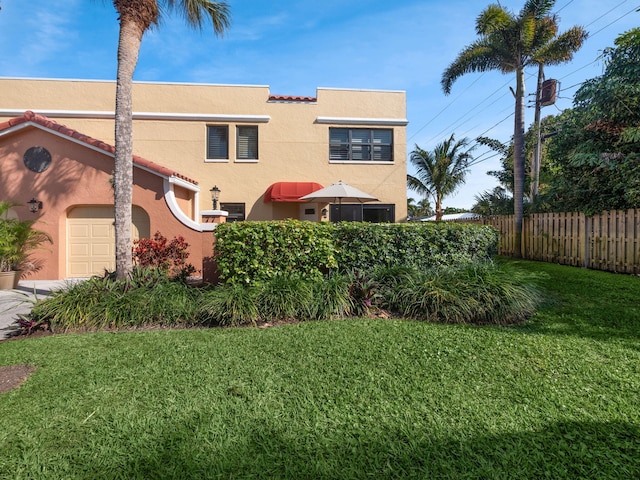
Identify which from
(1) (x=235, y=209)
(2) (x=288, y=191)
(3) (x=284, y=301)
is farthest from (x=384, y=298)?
(1) (x=235, y=209)

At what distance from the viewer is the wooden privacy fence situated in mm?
9820

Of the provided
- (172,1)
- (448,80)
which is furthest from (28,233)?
(448,80)

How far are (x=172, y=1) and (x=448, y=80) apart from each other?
12.1 meters

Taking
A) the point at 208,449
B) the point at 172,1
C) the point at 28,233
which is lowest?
the point at 208,449

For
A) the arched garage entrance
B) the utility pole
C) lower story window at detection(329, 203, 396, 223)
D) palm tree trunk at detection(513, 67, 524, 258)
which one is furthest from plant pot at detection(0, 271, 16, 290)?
the utility pole

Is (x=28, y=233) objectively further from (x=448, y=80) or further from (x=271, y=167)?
(x=448, y=80)

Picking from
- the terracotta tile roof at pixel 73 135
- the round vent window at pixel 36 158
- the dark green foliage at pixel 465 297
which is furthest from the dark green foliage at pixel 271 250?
the round vent window at pixel 36 158

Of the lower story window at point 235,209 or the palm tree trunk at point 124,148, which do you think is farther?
the lower story window at point 235,209

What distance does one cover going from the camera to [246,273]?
23.2 feet

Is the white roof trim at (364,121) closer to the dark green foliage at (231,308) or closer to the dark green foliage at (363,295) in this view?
the dark green foliage at (363,295)

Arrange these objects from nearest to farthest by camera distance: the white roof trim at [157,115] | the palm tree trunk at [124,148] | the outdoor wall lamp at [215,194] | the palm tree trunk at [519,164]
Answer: the palm tree trunk at [124,148] → the palm tree trunk at [519,164] → the outdoor wall lamp at [215,194] → the white roof trim at [157,115]

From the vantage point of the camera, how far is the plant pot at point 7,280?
10.3 m

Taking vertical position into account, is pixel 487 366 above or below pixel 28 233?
below

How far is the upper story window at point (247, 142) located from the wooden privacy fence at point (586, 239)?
12.3 m
